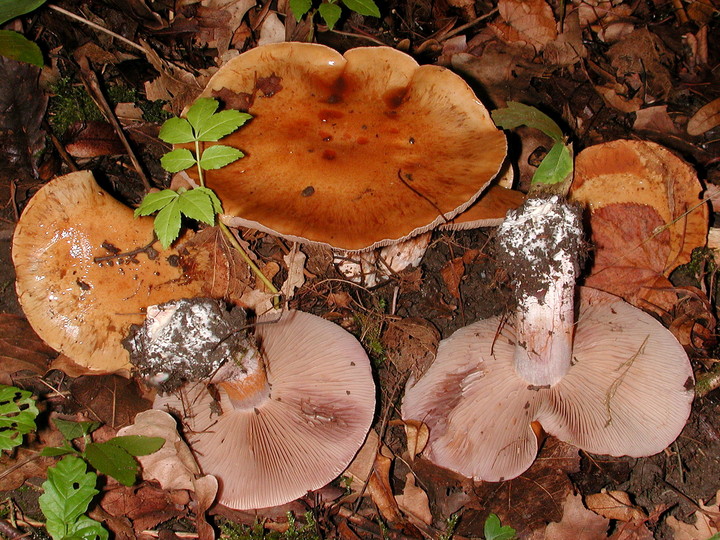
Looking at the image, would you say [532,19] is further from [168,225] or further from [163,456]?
[163,456]

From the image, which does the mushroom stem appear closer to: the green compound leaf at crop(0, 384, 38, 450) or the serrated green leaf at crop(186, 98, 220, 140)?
the serrated green leaf at crop(186, 98, 220, 140)

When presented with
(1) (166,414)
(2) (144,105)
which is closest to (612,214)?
(1) (166,414)

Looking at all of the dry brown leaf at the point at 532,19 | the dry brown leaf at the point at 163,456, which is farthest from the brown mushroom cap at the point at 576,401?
the dry brown leaf at the point at 532,19

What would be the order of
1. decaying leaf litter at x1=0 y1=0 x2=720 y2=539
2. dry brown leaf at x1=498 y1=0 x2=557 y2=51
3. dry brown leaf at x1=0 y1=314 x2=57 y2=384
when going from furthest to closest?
dry brown leaf at x1=498 y1=0 x2=557 y2=51, dry brown leaf at x1=0 y1=314 x2=57 y2=384, decaying leaf litter at x1=0 y1=0 x2=720 y2=539

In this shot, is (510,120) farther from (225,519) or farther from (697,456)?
(225,519)

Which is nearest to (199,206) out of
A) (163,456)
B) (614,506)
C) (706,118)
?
(163,456)

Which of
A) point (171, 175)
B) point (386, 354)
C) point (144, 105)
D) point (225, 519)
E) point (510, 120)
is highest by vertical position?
point (510, 120)

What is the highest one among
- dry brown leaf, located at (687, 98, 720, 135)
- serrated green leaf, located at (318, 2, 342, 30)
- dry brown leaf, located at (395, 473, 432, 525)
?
serrated green leaf, located at (318, 2, 342, 30)

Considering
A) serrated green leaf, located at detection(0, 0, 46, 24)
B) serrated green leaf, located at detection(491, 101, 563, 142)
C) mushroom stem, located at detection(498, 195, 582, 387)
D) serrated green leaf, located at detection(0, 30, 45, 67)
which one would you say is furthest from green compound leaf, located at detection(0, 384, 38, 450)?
serrated green leaf, located at detection(491, 101, 563, 142)
